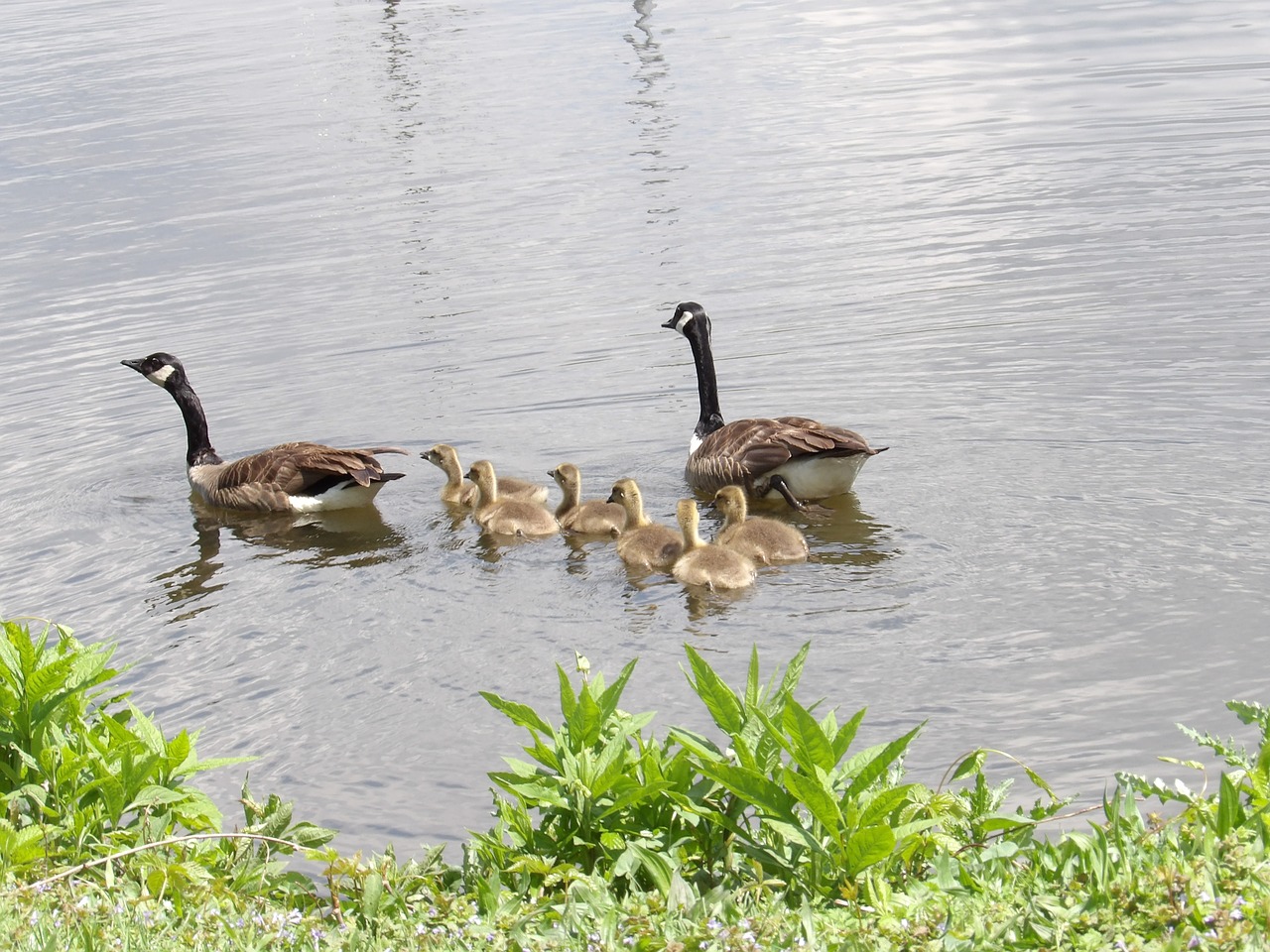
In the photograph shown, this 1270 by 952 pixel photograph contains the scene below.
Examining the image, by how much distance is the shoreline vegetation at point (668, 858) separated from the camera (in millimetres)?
4469

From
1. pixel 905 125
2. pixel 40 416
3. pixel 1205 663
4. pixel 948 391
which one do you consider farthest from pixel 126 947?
pixel 905 125

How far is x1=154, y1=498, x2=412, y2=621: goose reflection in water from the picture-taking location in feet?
34.5

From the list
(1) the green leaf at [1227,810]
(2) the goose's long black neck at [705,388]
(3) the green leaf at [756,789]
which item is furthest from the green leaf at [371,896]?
(2) the goose's long black neck at [705,388]

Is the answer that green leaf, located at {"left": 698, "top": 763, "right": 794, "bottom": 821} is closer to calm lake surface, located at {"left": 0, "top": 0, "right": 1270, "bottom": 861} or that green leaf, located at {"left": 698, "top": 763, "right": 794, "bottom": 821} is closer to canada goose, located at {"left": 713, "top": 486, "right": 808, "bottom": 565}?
calm lake surface, located at {"left": 0, "top": 0, "right": 1270, "bottom": 861}

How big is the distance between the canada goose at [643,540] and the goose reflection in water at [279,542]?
69.2 inches

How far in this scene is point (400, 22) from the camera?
4069 cm

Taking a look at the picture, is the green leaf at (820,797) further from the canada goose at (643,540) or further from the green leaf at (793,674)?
the canada goose at (643,540)

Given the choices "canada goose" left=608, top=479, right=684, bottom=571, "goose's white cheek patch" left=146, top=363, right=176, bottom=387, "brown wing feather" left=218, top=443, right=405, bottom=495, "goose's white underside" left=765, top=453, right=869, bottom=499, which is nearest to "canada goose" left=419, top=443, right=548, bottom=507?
"brown wing feather" left=218, top=443, right=405, bottom=495

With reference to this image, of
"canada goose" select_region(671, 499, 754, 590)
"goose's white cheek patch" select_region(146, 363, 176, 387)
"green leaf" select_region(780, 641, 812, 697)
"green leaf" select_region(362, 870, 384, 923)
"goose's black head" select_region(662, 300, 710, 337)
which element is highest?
"goose's black head" select_region(662, 300, 710, 337)

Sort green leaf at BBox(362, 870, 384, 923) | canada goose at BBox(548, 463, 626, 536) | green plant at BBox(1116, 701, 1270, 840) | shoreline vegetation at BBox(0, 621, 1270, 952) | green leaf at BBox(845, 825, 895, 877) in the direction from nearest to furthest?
1. shoreline vegetation at BBox(0, 621, 1270, 952)
2. green leaf at BBox(845, 825, 895, 877)
3. green plant at BBox(1116, 701, 1270, 840)
4. green leaf at BBox(362, 870, 384, 923)
5. canada goose at BBox(548, 463, 626, 536)

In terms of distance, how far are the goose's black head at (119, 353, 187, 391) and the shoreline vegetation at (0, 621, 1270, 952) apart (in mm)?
7471

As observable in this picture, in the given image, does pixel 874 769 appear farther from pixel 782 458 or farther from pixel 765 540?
pixel 782 458

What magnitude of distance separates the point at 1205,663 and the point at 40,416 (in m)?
11.3

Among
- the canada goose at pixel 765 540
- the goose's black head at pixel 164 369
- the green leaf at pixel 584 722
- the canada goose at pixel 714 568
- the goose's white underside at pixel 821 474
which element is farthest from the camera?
the goose's black head at pixel 164 369
